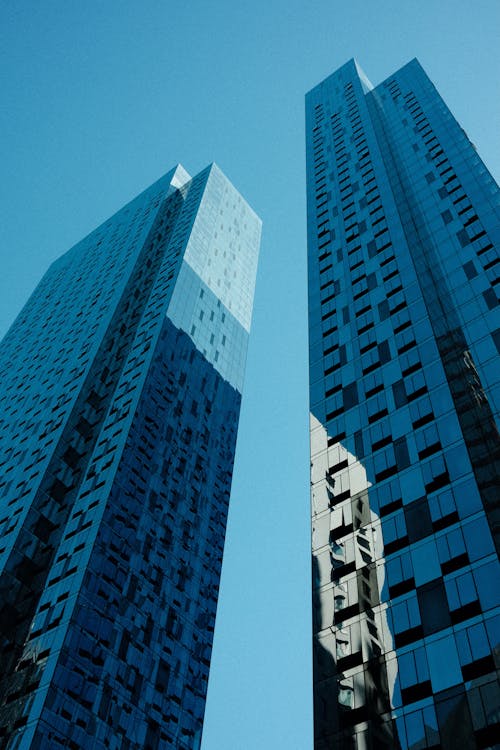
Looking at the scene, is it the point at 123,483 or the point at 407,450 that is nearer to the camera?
the point at 407,450

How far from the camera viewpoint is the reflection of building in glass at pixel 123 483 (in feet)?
226

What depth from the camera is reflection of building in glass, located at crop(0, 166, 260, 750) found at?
226 feet

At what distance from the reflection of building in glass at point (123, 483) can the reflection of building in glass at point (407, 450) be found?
91.0ft

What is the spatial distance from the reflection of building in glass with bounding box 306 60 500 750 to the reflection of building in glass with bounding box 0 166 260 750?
27751 mm

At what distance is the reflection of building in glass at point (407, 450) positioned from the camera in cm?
4059

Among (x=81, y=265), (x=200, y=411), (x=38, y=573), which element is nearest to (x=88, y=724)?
(x=38, y=573)

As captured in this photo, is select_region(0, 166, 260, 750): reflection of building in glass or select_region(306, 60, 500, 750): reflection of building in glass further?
select_region(0, 166, 260, 750): reflection of building in glass

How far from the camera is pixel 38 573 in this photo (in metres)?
77.9

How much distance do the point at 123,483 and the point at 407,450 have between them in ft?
136

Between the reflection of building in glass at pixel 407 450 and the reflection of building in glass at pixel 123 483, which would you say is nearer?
the reflection of building in glass at pixel 407 450

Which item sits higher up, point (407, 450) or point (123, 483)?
point (123, 483)

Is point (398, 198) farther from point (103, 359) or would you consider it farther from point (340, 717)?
point (340, 717)

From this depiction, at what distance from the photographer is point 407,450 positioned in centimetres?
5366

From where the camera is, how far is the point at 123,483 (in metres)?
85.9
